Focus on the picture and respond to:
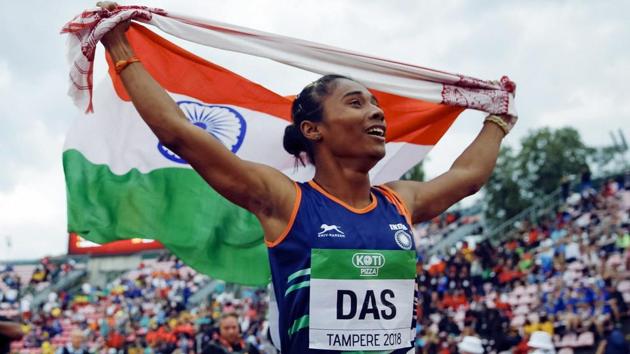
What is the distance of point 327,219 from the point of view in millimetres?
3127

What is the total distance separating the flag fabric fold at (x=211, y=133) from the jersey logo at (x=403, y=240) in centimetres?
118

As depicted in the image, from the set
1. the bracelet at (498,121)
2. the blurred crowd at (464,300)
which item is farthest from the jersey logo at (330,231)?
the blurred crowd at (464,300)

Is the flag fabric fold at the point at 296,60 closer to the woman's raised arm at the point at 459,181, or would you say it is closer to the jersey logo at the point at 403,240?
the woman's raised arm at the point at 459,181

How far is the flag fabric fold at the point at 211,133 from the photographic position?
4352mm

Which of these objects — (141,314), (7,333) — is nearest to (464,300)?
(141,314)

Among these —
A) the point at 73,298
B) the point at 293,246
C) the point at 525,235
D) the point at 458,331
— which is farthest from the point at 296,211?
the point at 73,298

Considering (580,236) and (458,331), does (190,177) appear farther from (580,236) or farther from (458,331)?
(580,236)

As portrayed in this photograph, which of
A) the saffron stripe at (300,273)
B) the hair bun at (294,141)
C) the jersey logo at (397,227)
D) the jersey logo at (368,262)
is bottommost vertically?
the saffron stripe at (300,273)

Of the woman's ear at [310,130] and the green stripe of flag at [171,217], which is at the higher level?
the woman's ear at [310,130]

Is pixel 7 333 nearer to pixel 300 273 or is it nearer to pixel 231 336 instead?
pixel 300 273

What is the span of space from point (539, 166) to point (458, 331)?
20051 mm

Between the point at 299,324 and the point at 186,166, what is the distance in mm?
2040

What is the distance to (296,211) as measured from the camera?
313cm

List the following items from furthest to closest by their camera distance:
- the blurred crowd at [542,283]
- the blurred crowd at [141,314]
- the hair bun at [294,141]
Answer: the blurred crowd at [141,314] < the blurred crowd at [542,283] < the hair bun at [294,141]
